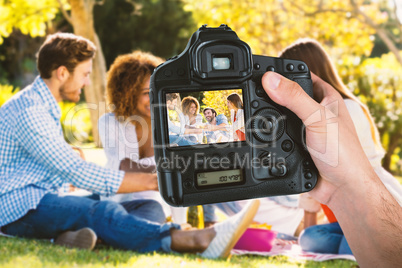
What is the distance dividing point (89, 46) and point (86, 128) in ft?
18.8

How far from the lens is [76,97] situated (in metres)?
2.86

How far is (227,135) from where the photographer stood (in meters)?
1.09

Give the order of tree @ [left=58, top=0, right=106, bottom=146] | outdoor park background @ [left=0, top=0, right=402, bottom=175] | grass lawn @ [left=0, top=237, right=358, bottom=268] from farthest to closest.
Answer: tree @ [left=58, top=0, right=106, bottom=146], outdoor park background @ [left=0, top=0, right=402, bottom=175], grass lawn @ [left=0, top=237, right=358, bottom=268]

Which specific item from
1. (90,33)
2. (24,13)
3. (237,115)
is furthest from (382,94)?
(237,115)

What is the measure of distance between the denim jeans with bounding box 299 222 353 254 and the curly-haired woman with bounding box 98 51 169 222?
0.85m

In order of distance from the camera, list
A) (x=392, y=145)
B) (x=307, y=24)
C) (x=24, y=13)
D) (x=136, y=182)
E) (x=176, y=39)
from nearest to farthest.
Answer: (x=136, y=182) < (x=392, y=145) < (x=24, y=13) < (x=307, y=24) < (x=176, y=39)

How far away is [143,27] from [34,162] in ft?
25.0

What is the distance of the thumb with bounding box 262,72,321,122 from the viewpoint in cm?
106

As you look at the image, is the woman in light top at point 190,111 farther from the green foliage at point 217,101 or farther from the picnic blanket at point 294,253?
the picnic blanket at point 294,253

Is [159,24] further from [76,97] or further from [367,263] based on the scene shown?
[367,263]

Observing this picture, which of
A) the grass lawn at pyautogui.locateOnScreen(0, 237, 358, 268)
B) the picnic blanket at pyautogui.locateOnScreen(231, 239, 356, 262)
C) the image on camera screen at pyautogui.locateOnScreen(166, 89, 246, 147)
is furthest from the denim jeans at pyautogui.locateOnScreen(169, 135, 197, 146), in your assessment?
the picnic blanket at pyautogui.locateOnScreen(231, 239, 356, 262)

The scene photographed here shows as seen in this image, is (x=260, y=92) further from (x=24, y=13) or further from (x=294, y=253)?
(x=24, y=13)

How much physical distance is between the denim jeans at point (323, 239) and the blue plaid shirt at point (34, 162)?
1097 mm

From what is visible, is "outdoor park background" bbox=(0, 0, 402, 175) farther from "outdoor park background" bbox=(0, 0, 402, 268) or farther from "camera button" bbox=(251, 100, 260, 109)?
"camera button" bbox=(251, 100, 260, 109)
